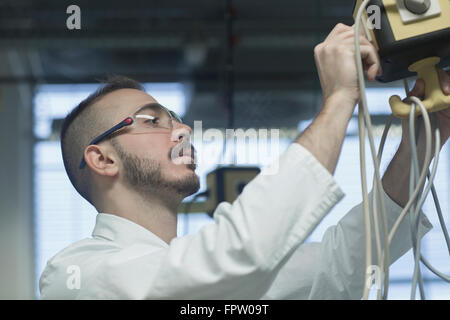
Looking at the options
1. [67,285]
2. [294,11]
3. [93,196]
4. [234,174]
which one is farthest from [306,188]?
[294,11]

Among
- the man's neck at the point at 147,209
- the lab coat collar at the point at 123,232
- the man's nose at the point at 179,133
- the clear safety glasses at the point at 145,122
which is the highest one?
the clear safety glasses at the point at 145,122

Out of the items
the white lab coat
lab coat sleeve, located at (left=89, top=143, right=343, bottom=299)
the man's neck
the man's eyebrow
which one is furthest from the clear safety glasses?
lab coat sleeve, located at (left=89, top=143, right=343, bottom=299)

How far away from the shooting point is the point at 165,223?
119cm

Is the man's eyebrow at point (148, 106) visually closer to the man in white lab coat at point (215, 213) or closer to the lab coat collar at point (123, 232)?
the man in white lab coat at point (215, 213)

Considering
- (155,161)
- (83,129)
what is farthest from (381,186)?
(83,129)

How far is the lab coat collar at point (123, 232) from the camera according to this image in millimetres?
1106

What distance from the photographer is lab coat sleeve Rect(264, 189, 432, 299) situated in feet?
3.58

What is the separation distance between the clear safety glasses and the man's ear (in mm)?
20

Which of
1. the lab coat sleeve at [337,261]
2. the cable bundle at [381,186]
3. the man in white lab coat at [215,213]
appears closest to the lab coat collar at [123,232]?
the man in white lab coat at [215,213]

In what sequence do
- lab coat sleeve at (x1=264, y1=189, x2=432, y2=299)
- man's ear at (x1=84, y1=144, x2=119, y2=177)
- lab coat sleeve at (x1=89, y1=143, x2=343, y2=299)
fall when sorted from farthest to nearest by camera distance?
man's ear at (x1=84, y1=144, x2=119, y2=177)
lab coat sleeve at (x1=264, y1=189, x2=432, y2=299)
lab coat sleeve at (x1=89, y1=143, x2=343, y2=299)

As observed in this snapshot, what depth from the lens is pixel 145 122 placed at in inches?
47.8

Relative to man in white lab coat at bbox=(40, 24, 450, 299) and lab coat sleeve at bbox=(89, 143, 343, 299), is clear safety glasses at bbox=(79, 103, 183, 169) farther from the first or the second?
lab coat sleeve at bbox=(89, 143, 343, 299)

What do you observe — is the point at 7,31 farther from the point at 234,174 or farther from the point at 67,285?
the point at 67,285

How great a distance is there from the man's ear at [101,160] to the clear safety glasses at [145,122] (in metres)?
0.02
